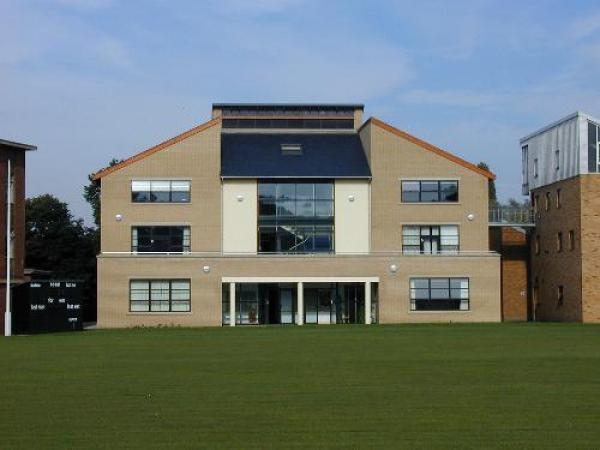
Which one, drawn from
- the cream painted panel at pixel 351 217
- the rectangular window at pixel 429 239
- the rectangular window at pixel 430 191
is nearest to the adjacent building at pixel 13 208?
the cream painted panel at pixel 351 217

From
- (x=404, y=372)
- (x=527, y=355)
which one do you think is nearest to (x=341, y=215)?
(x=527, y=355)

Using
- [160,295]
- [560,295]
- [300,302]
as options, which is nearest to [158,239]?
[160,295]

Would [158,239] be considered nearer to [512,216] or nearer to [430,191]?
[430,191]

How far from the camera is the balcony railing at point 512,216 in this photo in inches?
2702

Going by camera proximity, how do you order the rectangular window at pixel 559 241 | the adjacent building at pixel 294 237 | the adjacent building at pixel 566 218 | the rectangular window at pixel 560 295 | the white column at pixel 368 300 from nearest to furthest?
the adjacent building at pixel 566 218 → the adjacent building at pixel 294 237 → the white column at pixel 368 300 → the rectangular window at pixel 560 295 → the rectangular window at pixel 559 241

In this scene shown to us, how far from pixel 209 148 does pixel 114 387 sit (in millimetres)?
42715

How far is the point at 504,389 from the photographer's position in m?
20.4

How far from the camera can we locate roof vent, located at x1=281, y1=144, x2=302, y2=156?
219ft

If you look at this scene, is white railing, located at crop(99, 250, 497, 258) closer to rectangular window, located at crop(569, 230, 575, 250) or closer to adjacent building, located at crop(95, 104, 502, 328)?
adjacent building, located at crop(95, 104, 502, 328)

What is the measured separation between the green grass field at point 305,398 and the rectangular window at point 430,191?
99.5ft

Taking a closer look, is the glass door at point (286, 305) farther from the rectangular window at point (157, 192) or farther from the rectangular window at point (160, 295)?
the rectangular window at point (157, 192)

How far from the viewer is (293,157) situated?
6631cm

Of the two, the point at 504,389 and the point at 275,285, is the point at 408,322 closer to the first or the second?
the point at 275,285

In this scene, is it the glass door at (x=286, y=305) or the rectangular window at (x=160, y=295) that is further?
the glass door at (x=286, y=305)
